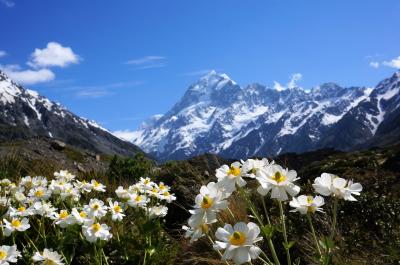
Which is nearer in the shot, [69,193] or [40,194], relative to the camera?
[40,194]

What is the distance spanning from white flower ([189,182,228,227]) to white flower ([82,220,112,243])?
155 cm

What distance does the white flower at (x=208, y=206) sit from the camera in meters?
3.78

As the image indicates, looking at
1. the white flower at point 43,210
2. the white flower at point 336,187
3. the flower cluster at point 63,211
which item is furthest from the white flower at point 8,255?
the white flower at point 336,187

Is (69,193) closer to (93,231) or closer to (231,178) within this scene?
(93,231)

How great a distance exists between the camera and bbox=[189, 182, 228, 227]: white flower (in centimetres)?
378

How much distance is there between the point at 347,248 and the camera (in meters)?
6.55

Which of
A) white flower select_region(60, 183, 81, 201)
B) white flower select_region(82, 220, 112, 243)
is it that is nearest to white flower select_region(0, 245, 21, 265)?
white flower select_region(82, 220, 112, 243)

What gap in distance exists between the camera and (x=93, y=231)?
5.10 metres

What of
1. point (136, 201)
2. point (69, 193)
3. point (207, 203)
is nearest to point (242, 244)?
point (207, 203)

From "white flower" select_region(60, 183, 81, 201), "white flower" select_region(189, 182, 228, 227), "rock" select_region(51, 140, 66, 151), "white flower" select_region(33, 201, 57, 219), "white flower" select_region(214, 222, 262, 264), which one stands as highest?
"rock" select_region(51, 140, 66, 151)

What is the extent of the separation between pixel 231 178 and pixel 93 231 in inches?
74.2

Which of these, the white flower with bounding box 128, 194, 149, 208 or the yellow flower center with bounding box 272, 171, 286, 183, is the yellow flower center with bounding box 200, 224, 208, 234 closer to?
the yellow flower center with bounding box 272, 171, 286, 183

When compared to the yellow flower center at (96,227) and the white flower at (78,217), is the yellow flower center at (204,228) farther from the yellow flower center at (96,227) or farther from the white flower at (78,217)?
the white flower at (78,217)

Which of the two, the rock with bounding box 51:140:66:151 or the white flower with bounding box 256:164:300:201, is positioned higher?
the rock with bounding box 51:140:66:151
